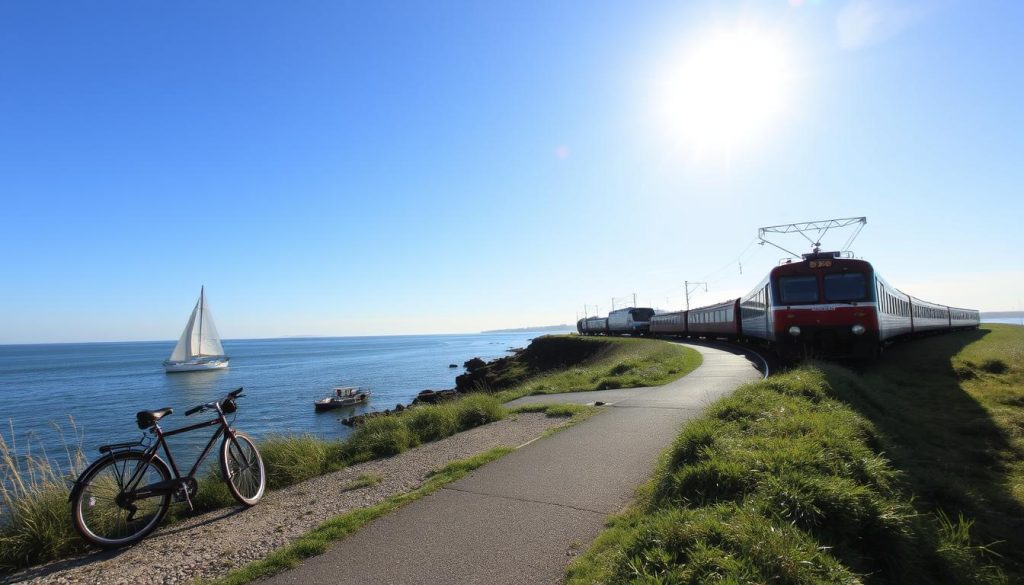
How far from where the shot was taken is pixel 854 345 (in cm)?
1459

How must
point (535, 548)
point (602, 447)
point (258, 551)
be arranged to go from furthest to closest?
point (602, 447), point (258, 551), point (535, 548)

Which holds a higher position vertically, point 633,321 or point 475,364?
point 633,321

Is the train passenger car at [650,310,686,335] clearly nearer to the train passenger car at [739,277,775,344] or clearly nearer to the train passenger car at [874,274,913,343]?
the train passenger car at [739,277,775,344]

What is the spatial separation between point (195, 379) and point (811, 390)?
66.2 m

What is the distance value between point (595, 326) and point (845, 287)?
4967 cm

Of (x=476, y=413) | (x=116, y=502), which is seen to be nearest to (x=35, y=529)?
(x=116, y=502)

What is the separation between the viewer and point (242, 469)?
5.79 metres

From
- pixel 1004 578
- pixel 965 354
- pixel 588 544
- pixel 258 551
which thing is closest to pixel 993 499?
pixel 1004 578

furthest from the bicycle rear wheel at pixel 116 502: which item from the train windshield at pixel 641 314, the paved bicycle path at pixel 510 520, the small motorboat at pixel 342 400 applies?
the train windshield at pixel 641 314

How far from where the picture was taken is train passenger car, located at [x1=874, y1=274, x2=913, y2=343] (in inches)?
600

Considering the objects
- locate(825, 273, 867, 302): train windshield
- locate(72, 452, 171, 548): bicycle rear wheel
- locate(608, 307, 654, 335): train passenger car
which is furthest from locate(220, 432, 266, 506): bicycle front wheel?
locate(608, 307, 654, 335): train passenger car

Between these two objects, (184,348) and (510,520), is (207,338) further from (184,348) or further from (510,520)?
(510,520)

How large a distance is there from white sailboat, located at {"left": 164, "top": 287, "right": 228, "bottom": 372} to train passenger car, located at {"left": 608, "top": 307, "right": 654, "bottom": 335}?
5328 centimetres

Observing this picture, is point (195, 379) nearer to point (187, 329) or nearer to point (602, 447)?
point (187, 329)
